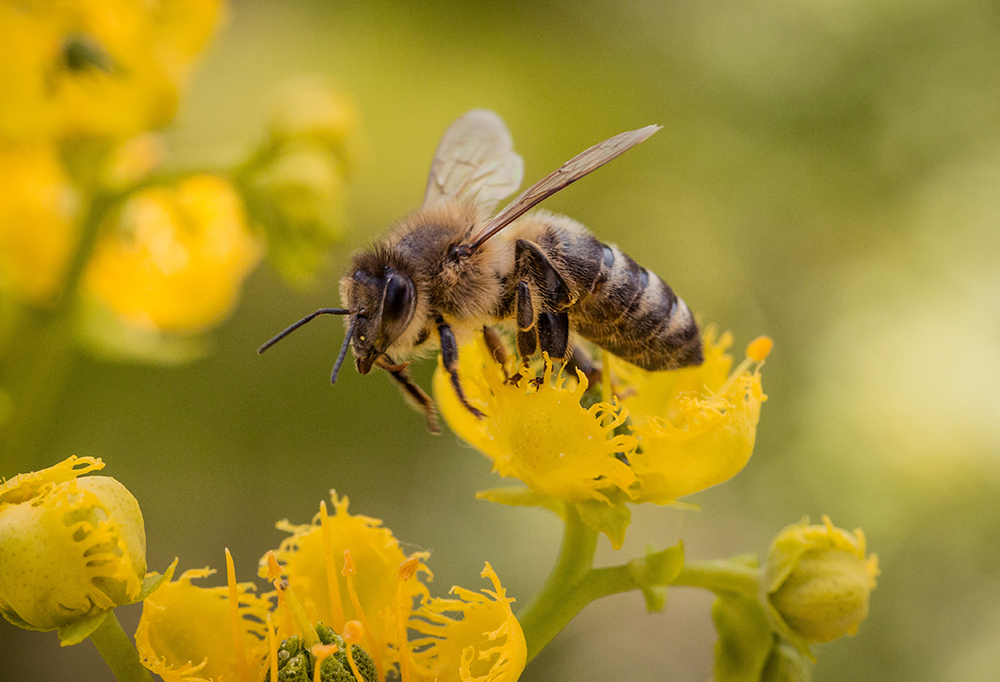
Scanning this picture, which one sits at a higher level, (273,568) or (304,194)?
(304,194)

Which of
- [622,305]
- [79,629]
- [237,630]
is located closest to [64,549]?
[79,629]

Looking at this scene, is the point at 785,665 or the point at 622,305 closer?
the point at 785,665

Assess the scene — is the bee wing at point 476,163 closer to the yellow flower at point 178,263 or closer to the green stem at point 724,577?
the yellow flower at point 178,263

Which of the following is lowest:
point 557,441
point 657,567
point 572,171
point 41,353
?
point 657,567

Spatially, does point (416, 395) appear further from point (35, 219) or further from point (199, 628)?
point (35, 219)

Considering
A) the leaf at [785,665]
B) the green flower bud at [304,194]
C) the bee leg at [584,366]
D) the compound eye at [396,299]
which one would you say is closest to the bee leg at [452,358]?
the compound eye at [396,299]

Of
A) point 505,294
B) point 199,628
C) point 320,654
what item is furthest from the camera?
point 505,294

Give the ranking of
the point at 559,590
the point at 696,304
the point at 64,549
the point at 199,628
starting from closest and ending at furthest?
the point at 64,549, the point at 199,628, the point at 559,590, the point at 696,304

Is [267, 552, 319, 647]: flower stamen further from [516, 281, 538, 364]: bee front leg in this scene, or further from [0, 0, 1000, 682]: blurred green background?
[0, 0, 1000, 682]: blurred green background
